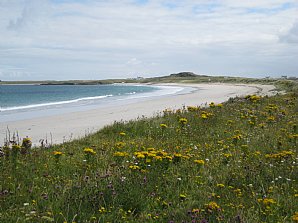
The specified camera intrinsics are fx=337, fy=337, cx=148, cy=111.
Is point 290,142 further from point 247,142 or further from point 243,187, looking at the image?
point 243,187

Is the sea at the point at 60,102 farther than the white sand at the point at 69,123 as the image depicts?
Yes

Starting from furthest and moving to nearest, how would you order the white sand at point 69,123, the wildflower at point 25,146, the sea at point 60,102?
the sea at point 60,102, the white sand at point 69,123, the wildflower at point 25,146

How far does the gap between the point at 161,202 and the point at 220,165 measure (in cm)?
192

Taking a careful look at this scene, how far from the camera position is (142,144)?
7758 mm

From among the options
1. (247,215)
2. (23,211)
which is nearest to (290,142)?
(247,215)

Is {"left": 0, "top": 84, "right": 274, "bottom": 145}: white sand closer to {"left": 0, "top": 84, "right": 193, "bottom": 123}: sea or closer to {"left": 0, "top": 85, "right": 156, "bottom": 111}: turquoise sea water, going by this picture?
{"left": 0, "top": 84, "right": 193, "bottom": 123}: sea

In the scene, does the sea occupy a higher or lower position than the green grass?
lower

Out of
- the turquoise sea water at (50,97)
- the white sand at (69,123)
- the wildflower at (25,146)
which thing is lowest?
the turquoise sea water at (50,97)

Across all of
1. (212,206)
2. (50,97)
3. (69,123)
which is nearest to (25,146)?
(212,206)

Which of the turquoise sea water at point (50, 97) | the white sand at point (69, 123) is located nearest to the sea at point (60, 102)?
the turquoise sea water at point (50, 97)

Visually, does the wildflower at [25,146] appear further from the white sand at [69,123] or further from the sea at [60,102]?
the sea at [60,102]

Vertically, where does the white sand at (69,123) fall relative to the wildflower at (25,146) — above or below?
below

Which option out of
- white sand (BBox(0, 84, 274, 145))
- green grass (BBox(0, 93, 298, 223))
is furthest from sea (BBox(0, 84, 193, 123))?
green grass (BBox(0, 93, 298, 223))

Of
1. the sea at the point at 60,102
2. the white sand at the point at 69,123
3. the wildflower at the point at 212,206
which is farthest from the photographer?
the sea at the point at 60,102
